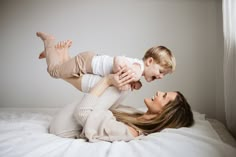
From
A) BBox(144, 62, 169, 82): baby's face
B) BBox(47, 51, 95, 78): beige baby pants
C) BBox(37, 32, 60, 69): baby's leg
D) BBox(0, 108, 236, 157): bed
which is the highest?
BBox(37, 32, 60, 69): baby's leg

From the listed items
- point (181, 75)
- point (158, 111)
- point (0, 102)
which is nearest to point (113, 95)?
point (158, 111)

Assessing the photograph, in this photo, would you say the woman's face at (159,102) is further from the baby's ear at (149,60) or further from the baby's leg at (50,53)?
the baby's leg at (50,53)

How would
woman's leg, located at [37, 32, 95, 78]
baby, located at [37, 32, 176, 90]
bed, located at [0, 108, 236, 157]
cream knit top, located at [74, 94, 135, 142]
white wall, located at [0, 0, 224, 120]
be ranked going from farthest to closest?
white wall, located at [0, 0, 224, 120], woman's leg, located at [37, 32, 95, 78], baby, located at [37, 32, 176, 90], cream knit top, located at [74, 94, 135, 142], bed, located at [0, 108, 236, 157]

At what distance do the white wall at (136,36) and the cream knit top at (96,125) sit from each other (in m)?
0.84

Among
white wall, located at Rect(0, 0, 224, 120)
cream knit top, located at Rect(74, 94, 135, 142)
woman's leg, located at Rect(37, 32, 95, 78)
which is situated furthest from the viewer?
white wall, located at Rect(0, 0, 224, 120)

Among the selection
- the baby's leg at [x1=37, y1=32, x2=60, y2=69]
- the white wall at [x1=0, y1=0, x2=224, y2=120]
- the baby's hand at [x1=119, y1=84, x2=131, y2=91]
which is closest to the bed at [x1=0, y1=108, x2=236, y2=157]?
the baby's hand at [x1=119, y1=84, x2=131, y2=91]

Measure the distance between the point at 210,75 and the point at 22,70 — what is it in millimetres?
1311

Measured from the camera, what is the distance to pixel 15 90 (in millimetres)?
1865

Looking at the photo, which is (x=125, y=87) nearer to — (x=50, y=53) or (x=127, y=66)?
(x=127, y=66)

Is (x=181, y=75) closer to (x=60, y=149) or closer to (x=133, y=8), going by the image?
(x=133, y=8)

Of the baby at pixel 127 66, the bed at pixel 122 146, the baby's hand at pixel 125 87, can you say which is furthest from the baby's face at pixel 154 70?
the bed at pixel 122 146

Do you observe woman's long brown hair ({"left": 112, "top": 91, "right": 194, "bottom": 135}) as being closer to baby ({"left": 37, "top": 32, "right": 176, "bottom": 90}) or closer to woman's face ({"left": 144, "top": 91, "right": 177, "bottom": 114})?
Result: woman's face ({"left": 144, "top": 91, "right": 177, "bottom": 114})

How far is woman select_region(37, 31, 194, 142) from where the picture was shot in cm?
100

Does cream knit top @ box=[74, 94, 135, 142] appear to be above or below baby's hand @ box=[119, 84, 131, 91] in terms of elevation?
below
